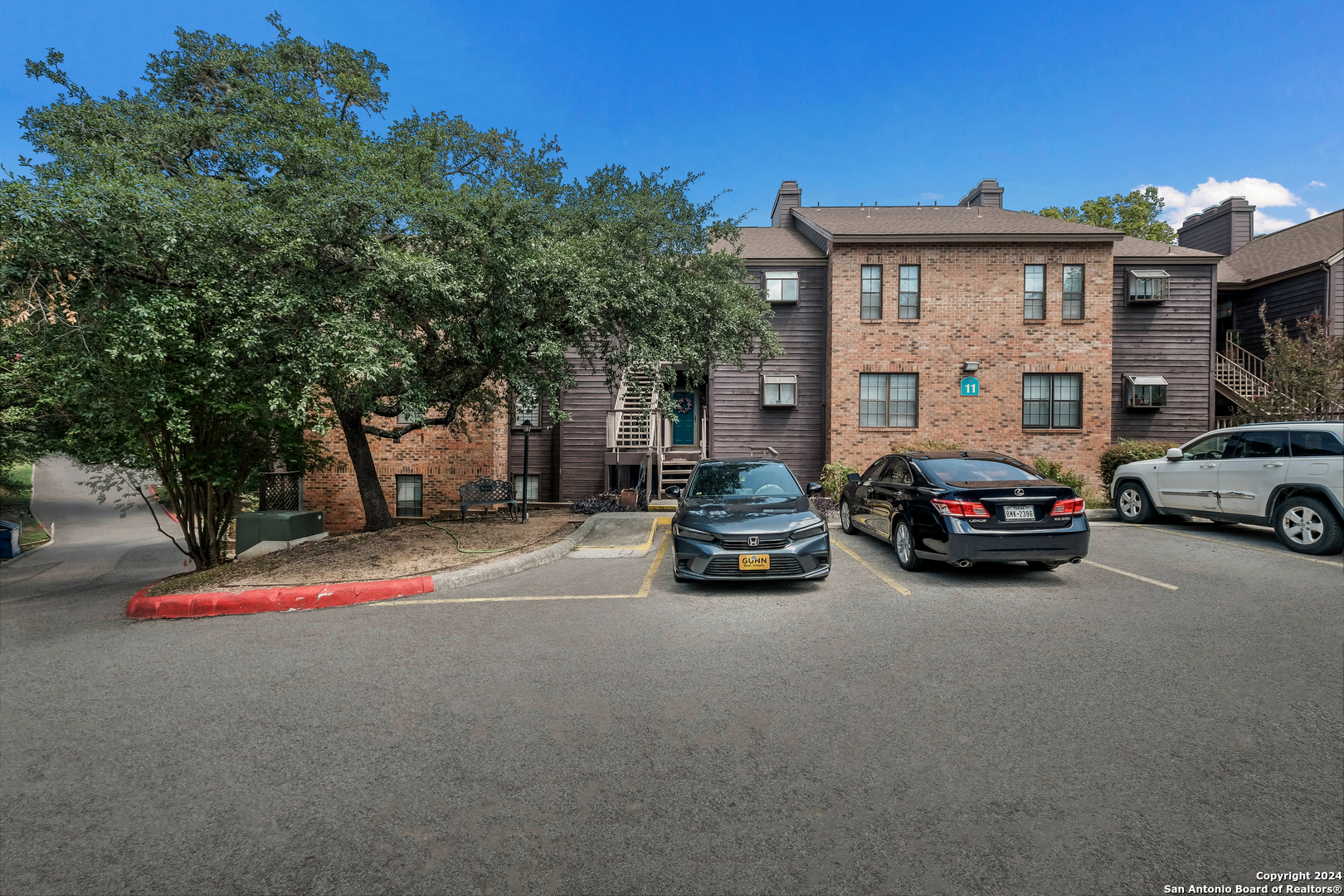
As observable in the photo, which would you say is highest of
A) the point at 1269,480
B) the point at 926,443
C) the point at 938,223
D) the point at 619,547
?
the point at 938,223

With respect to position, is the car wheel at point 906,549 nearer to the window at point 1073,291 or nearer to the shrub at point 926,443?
the shrub at point 926,443

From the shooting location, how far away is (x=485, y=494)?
14.3 meters

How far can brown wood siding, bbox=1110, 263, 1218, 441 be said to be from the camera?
17.4m

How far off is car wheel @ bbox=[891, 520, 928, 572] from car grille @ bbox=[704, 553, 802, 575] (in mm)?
1832

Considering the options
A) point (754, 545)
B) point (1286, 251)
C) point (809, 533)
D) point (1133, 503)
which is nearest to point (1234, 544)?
point (1133, 503)

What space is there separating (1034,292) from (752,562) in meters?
14.7

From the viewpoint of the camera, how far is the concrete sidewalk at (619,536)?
9.55 meters

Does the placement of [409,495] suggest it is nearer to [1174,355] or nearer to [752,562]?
[752,562]

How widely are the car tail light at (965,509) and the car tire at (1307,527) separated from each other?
5137mm

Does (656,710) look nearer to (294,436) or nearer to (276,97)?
(294,436)

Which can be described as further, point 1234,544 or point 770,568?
point 1234,544

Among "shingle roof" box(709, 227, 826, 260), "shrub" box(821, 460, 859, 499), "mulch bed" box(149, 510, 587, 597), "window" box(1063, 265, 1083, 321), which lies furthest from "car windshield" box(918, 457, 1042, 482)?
"window" box(1063, 265, 1083, 321)

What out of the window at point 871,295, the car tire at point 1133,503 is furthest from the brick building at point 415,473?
the car tire at point 1133,503

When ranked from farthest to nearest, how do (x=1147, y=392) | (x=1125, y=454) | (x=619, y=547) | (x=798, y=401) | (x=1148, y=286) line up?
(x=798, y=401) → (x=1148, y=286) → (x=1147, y=392) → (x=1125, y=454) → (x=619, y=547)
